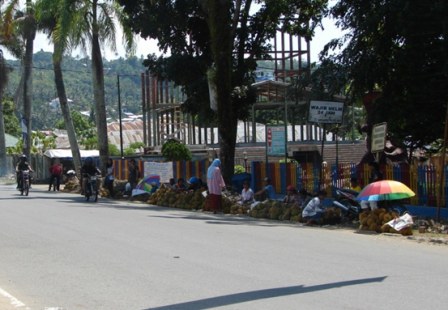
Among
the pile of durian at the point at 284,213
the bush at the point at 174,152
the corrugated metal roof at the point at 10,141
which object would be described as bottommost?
the pile of durian at the point at 284,213

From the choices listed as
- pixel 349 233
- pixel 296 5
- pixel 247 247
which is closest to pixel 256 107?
pixel 296 5

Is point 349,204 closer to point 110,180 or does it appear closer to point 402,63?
point 402,63

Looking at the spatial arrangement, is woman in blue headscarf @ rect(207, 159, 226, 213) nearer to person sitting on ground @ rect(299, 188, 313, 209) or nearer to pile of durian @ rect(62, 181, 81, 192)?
person sitting on ground @ rect(299, 188, 313, 209)

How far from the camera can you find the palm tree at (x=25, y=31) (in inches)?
1325

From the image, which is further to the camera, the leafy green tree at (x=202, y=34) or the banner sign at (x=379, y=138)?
the leafy green tree at (x=202, y=34)

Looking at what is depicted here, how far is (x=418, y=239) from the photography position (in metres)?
12.1

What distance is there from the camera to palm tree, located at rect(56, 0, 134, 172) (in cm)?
2728

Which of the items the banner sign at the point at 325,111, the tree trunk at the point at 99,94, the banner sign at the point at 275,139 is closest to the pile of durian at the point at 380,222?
the banner sign at the point at 325,111

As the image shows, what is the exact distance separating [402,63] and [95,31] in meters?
16.0

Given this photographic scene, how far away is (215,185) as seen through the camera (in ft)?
58.7

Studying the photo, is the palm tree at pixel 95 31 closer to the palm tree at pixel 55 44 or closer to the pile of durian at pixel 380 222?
the palm tree at pixel 55 44

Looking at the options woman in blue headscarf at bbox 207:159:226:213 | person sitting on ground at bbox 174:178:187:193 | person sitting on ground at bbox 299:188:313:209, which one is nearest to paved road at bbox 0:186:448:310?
person sitting on ground at bbox 299:188:313:209

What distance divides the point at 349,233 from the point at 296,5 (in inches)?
532

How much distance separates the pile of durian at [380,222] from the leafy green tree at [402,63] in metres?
5.38
